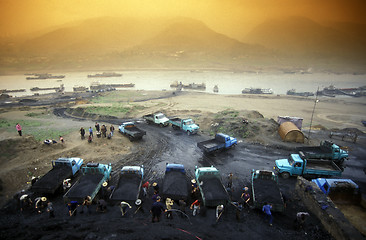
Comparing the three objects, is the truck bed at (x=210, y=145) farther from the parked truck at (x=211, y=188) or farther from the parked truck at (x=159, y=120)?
the parked truck at (x=159, y=120)

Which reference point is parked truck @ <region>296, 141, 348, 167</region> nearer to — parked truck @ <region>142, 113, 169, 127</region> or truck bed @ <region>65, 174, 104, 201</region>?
truck bed @ <region>65, 174, 104, 201</region>

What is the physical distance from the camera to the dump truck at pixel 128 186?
11016mm

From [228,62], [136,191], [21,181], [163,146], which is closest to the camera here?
[136,191]

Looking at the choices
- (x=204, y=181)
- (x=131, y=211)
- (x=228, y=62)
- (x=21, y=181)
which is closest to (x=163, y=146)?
(x=204, y=181)

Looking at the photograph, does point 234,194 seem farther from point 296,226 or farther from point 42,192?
point 42,192

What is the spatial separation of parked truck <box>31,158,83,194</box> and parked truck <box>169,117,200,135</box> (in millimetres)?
12289

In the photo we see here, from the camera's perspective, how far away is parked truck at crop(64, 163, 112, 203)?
11.0 meters

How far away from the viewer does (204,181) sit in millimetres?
12570

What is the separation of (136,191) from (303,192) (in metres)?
10.1

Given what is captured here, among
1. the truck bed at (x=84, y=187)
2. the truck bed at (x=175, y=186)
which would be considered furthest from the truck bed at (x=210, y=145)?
the truck bed at (x=84, y=187)

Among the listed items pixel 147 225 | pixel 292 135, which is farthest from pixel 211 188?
pixel 292 135

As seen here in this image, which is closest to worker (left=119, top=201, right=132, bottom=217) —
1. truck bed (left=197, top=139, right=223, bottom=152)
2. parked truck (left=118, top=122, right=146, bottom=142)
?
truck bed (left=197, top=139, right=223, bottom=152)

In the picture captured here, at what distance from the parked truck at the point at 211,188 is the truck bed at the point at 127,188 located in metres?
3.83

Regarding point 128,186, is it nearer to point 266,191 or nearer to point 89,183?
point 89,183
